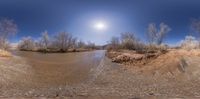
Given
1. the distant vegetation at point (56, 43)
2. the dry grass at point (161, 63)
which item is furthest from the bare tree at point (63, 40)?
the dry grass at point (161, 63)

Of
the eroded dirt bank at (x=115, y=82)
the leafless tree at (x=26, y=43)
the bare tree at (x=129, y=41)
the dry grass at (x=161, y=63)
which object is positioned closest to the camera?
the eroded dirt bank at (x=115, y=82)

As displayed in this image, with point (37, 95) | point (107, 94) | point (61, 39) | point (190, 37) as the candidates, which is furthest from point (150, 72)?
point (61, 39)

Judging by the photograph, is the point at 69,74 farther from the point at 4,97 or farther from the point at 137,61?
the point at 4,97

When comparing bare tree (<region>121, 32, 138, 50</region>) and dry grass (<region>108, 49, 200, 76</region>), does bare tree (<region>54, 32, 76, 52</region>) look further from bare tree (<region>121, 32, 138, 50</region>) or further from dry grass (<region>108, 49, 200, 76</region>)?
dry grass (<region>108, 49, 200, 76</region>)

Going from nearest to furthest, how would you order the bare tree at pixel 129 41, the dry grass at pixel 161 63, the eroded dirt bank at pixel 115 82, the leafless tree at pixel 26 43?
the eroded dirt bank at pixel 115 82 < the dry grass at pixel 161 63 < the bare tree at pixel 129 41 < the leafless tree at pixel 26 43

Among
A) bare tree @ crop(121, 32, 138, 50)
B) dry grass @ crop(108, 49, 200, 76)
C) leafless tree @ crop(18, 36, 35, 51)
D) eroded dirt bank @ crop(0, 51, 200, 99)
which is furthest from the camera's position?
leafless tree @ crop(18, 36, 35, 51)

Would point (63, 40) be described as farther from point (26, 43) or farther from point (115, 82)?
point (115, 82)

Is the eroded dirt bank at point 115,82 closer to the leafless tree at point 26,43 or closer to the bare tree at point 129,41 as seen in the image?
the bare tree at point 129,41

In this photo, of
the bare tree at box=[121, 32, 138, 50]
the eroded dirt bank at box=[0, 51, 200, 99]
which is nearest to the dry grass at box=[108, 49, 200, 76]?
the eroded dirt bank at box=[0, 51, 200, 99]

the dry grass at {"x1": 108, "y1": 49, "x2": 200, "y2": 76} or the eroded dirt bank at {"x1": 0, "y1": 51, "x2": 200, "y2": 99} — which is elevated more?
the dry grass at {"x1": 108, "y1": 49, "x2": 200, "y2": 76}

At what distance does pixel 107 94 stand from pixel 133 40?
4593 centimetres

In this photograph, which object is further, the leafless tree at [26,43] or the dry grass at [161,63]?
the leafless tree at [26,43]

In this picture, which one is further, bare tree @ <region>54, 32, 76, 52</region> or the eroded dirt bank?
bare tree @ <region>54, 32, 76, 52</region>

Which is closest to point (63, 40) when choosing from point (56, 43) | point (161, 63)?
point (56, 43)
